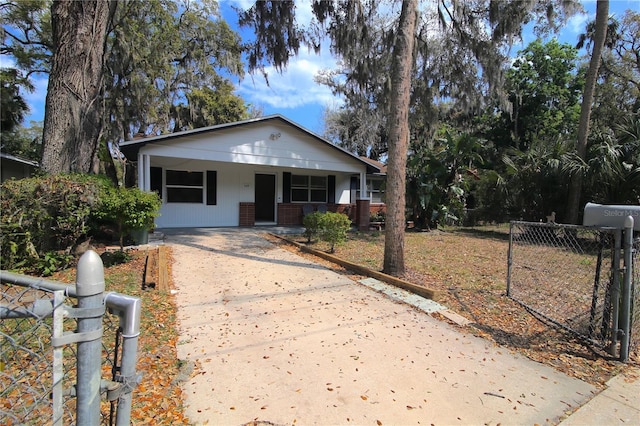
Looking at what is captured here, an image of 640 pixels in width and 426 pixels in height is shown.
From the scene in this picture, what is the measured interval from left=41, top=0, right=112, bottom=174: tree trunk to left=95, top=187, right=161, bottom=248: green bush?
1556 mm

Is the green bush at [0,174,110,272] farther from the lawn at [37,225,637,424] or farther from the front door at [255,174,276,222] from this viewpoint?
the front door at [255,174,276,222]

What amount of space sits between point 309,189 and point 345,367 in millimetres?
12241

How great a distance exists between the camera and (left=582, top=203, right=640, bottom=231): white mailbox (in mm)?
3412

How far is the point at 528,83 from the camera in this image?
72.9 ft

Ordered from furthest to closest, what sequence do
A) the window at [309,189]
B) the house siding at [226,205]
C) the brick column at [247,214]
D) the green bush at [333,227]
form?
the window at [309,189]
the brick column at [247,214]
the house siding at [226,205]
the green bush at [333,227]

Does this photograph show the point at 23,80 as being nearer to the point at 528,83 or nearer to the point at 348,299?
the point at 348,299

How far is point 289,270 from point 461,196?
9.18 meters

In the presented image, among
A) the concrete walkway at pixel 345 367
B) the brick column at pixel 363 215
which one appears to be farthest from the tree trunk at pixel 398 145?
the brick column at pixel 363 215

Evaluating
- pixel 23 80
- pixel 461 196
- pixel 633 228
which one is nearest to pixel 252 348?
pixel 633 228

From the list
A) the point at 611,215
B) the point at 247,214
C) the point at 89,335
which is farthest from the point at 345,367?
the point at 247,214

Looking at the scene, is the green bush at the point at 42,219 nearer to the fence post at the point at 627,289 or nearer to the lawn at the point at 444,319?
the lawn at the point at 444,319

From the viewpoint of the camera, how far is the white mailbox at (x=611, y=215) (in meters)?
3.41

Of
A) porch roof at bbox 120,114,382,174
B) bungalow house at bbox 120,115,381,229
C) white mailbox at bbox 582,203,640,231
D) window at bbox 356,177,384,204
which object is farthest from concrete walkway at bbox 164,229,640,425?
window at bbox 356,177,384,204

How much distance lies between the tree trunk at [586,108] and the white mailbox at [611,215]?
359 inches
